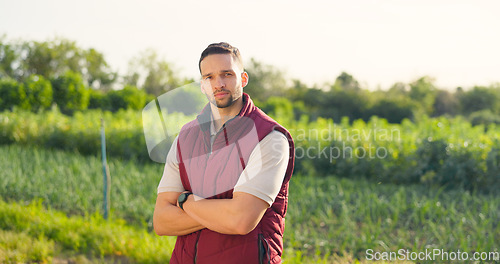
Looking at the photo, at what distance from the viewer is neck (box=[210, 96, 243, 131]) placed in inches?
57.4

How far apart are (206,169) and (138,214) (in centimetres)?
351

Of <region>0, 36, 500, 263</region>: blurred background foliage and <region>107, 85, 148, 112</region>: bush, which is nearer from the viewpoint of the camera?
<region>0, 36, 500, 263</region>: blurred background foliage

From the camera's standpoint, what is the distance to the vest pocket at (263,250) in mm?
1435

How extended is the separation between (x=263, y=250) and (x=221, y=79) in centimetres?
59

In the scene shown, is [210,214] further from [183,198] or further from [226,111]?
[226,111]

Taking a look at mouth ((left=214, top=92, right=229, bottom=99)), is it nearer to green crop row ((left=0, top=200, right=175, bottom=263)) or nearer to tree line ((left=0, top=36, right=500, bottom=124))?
green crop row ((left=0, top=200, right=175, bottom=263))

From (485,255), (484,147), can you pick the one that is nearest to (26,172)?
(485,255)

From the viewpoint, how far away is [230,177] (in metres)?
1.45

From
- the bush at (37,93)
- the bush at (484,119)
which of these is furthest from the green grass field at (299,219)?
the bush at (37,93)

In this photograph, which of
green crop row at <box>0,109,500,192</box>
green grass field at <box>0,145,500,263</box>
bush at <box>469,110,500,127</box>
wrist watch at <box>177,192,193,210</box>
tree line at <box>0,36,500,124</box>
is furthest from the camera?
tree line at <box>0,36,500,124</box>

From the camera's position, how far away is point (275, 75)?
28.1 m

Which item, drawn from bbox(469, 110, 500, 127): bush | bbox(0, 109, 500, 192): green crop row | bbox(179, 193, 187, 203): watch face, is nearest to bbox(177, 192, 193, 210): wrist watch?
bbox(179, 193, 187, 203): watch face

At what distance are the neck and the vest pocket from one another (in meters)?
0.41

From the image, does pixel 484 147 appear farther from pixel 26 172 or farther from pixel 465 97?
pixel 465 97
